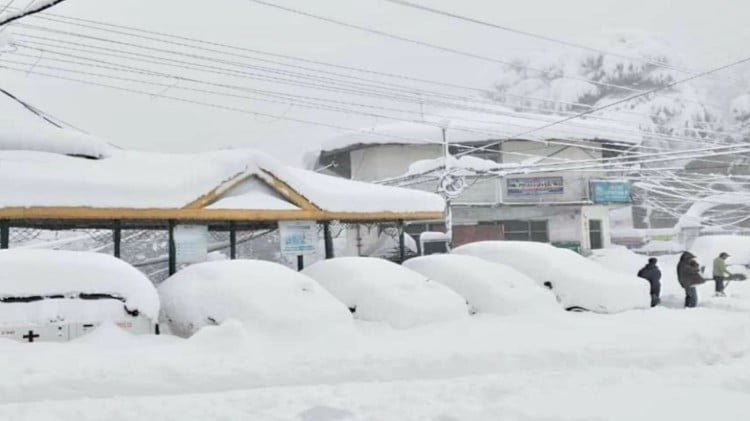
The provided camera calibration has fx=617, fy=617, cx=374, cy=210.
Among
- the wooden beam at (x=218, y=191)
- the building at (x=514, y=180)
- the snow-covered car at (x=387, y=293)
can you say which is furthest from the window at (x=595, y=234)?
the snow-covered car at (x=387, y=293)

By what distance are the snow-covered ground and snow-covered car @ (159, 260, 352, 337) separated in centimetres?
22

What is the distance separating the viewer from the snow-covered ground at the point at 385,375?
5.23 m

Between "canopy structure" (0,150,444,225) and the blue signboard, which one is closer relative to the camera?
"canopy structure" (0,150,444,225)

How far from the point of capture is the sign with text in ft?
94.0

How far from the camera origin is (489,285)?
10.4 metres

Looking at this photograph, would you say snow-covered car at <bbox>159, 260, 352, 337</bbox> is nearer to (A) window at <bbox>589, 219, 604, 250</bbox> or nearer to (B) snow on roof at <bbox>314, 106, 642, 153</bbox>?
(B) snow on roof at <bbox>314, 106, 642, 153</bbox>

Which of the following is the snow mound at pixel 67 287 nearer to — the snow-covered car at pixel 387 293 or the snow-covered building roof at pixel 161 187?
the snow-covered car at pixel 387 293

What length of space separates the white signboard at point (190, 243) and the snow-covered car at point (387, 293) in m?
4.03

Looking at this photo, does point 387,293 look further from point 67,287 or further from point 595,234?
point 595,234

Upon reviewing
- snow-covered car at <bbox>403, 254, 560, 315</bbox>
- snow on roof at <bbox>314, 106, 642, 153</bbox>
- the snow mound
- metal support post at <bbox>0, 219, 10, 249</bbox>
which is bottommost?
snow-covered car at <bbox>403, 254, 560, 315</bbox>

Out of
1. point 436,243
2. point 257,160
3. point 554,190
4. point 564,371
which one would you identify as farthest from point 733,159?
point 564,371

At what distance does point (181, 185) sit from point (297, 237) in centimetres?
308

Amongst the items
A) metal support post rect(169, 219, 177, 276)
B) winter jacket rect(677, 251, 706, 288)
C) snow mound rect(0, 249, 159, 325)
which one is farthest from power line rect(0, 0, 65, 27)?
winter jacket rect(677, 251, 706, 288)

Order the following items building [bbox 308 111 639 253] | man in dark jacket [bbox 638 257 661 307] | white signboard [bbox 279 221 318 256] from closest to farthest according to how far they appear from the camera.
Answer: man in dark jacket [bbox 638 257 661 307] → white signboard [bbox 279 221 318 256] → building [bbox 308 111 639 253]
